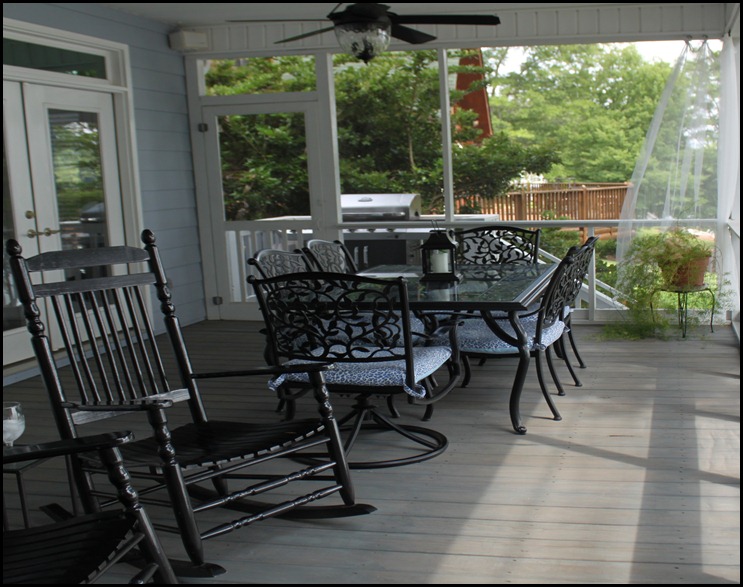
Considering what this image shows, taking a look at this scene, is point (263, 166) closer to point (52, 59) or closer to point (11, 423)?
point (52, 59)

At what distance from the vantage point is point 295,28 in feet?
23.0

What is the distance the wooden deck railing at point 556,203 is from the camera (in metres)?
7.82

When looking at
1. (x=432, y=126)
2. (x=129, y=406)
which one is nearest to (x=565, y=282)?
(x=129, y=406)

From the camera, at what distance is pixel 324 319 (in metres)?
3.45

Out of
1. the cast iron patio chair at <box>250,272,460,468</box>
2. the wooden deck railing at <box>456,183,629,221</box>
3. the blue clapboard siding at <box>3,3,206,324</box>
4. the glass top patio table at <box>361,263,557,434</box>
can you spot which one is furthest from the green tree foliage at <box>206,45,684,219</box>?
the cast iron patio chair at <box>250,272,460,468</box>

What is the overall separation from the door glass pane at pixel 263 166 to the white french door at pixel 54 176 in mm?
1168

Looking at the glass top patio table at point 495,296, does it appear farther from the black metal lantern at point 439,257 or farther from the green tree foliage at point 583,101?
the green tree foliage at point 583,101

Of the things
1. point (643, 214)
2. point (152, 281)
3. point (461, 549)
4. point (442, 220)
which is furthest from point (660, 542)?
point (442, 220)

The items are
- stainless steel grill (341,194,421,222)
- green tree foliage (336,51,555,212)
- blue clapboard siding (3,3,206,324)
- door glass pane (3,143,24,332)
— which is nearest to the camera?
door glass pane (3,143,24,332)

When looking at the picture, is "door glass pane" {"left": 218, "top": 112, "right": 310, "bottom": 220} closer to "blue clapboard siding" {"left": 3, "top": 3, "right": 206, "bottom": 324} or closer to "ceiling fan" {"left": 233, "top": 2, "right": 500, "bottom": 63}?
"blue clapboard siding" {"left": 3, "top": 3, "right": 206, "bottom": 324}

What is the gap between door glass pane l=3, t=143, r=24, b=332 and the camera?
17.8 ft

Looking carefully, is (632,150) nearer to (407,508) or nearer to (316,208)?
(316,208)

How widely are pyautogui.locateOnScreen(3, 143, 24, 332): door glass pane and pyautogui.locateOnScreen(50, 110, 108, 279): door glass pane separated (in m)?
0.38

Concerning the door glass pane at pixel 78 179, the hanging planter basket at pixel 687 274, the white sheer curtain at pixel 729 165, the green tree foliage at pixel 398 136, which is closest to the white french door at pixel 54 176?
the door glass pane at pixel 78 179
